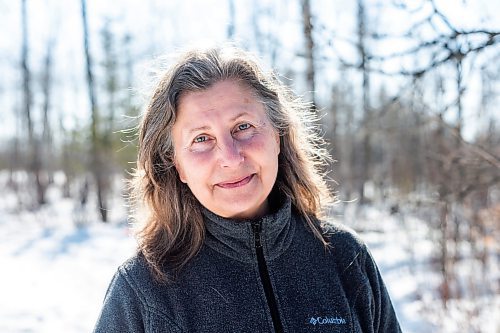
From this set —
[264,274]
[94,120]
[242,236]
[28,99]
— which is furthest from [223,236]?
[28,99]

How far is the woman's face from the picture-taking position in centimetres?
161

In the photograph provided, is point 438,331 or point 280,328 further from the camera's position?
point 438,331

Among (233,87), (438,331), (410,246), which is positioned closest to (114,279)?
(233,87)

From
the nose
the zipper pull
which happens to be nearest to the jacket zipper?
the zipper pull

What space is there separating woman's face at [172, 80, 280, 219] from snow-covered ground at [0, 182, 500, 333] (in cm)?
39

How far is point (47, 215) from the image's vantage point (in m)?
18.3

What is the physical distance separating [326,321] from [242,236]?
37cm

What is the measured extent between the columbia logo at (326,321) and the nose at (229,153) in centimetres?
54

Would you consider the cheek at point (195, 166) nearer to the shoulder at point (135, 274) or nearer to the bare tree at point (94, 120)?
the shoulder at point (135, 274)

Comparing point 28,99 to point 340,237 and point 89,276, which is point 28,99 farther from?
point 340,237

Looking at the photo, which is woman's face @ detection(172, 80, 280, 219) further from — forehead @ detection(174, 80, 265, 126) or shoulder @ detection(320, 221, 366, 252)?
shoulder @ detection(320, 221, 366, 252)

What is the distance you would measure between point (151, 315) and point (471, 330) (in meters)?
4.81

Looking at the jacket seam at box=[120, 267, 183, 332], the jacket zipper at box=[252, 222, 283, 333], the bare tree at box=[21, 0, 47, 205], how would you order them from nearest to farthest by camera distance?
the jacket seam at box=[120, 267, 183, 332]
the jacket zipper at box=[252, 222, 283, 333]
the bare tree at box=[21, 0, 47, 205]

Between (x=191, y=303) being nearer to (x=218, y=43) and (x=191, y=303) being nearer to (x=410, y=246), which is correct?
(x=218, y=43)
